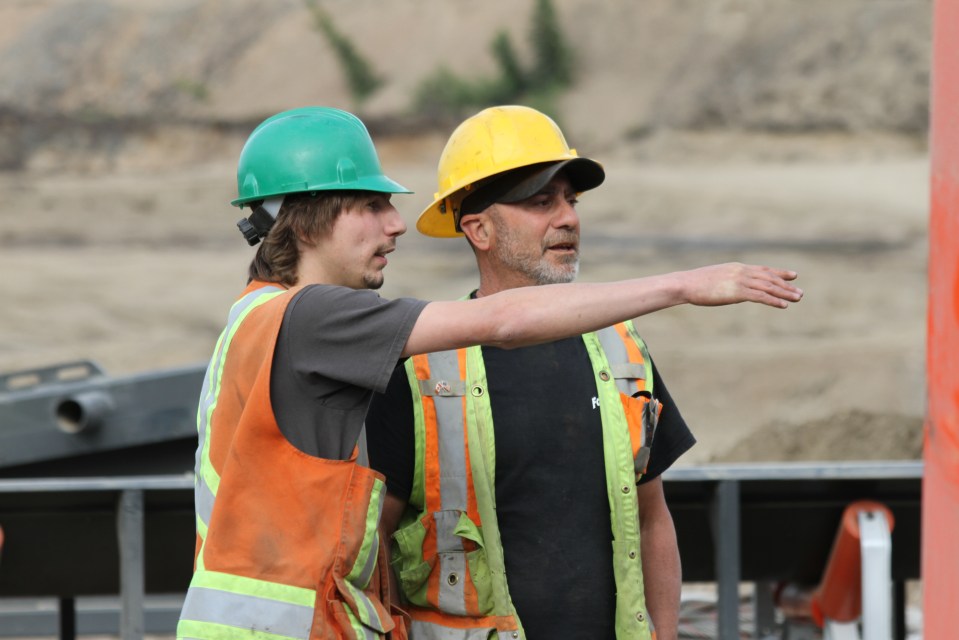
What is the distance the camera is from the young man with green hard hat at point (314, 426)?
7.75 feet

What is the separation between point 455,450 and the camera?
118 inches

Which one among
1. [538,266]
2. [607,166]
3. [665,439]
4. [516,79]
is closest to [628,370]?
[665,439]

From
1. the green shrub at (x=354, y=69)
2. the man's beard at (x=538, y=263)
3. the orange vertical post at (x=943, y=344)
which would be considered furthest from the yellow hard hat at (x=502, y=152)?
the green shrub at (x=354, y=69)

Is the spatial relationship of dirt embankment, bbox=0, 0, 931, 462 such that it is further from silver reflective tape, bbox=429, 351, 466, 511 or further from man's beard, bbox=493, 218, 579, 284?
silver reflective tape, bbox=429, 351, 466, 511

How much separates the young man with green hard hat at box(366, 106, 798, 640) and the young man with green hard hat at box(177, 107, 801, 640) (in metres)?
0.40

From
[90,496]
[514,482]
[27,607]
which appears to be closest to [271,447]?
[514,482]

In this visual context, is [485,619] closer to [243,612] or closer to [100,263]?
[243,612]

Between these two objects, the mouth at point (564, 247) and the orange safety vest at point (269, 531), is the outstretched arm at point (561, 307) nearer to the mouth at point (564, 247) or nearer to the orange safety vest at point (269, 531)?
the orange safety vest at point (269, 531)

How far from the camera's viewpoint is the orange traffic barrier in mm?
4496

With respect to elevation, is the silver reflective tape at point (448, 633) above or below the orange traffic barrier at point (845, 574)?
above

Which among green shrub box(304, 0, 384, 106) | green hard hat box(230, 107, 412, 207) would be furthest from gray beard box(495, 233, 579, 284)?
green shrub box(304, 0, 384, 106)

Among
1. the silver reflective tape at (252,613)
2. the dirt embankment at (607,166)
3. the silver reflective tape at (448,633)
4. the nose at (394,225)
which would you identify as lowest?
the silver reflective tape at (448,633)

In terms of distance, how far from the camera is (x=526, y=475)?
3023 mm

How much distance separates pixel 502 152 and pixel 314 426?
1.00m
